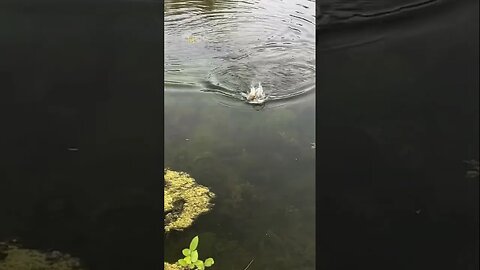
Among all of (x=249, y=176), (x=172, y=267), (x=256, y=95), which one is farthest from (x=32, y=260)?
(x=256, y=95)

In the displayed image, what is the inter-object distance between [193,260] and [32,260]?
0.36m

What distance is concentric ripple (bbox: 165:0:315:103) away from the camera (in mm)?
1154

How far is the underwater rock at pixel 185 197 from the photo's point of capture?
1.15 meters

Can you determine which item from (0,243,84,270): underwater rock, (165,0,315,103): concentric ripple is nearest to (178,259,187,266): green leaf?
(0,243,84,270): underwater rock

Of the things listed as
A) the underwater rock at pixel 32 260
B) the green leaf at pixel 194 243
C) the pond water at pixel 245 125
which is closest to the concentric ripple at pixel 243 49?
the pond water at pixel 245 125

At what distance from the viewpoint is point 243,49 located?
3.80ft

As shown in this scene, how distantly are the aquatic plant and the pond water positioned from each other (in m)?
0.02

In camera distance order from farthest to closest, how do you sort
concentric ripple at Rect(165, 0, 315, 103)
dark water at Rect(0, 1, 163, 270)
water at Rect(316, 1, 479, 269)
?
concentric ripple at Rect(165, 0, 315, 103)
dark water at Rect(0, 1, 163, 270)
water at Rect(316, 1, 479, 269)

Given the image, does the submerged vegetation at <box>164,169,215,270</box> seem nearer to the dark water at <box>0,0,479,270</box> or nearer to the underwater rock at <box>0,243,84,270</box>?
the dark water at <box>0,0,479,270</box>

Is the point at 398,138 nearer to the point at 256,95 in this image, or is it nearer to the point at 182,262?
the point at 256,95

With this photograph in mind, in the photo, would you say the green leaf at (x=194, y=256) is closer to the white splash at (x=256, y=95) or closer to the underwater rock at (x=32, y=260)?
the underwater rock at (x=32, y=260)

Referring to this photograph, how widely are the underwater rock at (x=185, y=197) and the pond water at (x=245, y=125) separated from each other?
2 cm

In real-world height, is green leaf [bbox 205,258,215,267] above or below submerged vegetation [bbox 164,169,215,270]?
below

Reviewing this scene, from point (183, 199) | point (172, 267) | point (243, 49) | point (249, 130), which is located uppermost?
point (243, 49)
